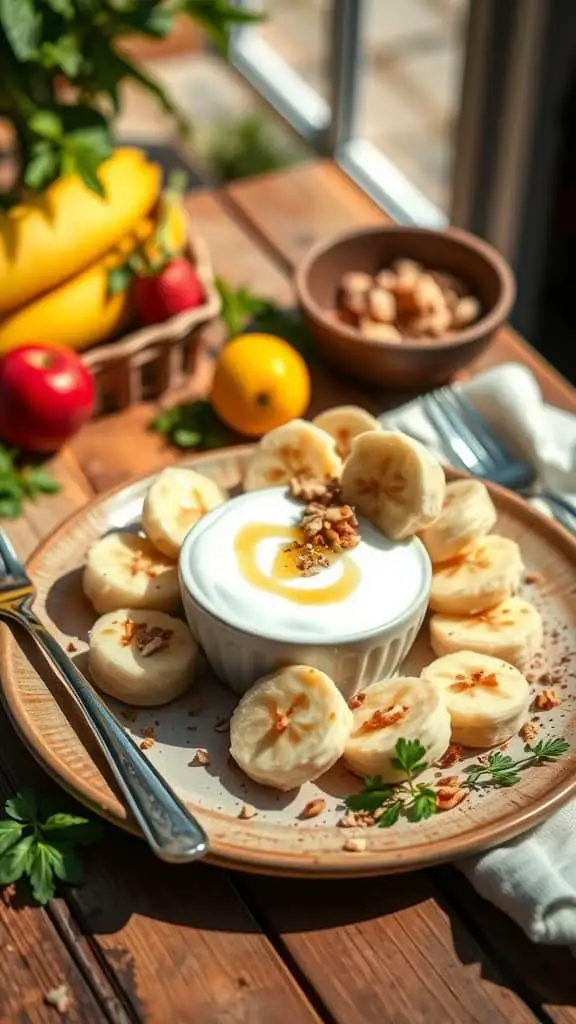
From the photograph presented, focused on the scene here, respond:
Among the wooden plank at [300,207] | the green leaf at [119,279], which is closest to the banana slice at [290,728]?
the green leaf at [119,279]

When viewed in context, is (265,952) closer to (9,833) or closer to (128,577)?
(9,833)

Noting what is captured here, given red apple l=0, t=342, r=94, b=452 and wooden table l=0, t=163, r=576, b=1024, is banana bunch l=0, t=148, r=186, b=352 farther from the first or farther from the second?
wooden table l=0, t=163, r=576, b=1024

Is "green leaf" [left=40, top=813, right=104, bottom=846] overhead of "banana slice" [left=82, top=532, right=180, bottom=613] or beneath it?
beneath

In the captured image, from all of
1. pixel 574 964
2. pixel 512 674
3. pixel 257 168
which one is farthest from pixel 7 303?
pixel 257 168

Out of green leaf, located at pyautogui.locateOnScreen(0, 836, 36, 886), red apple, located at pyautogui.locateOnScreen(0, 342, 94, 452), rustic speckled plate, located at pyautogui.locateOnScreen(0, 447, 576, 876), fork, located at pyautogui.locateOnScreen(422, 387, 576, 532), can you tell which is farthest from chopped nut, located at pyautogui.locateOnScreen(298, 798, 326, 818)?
red apple, located at pyautogui.locateOnScreen(0, 342, 94, 452)

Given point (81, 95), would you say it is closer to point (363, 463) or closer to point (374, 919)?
point (363, 463)

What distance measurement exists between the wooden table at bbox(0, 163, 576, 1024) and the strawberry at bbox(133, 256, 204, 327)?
0.70 m

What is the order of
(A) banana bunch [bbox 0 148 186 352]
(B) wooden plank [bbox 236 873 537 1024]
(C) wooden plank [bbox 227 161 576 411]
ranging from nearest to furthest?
(B) wooden plank [bbox 236 873 537 1024] → (A) banana bunch [bbox 0 148 186 352] → (C) wooden plank [bbox 227 161 576 411]

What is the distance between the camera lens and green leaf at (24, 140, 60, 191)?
5.36 feet

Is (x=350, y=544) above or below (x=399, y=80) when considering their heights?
above

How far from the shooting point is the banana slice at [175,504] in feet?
4.22

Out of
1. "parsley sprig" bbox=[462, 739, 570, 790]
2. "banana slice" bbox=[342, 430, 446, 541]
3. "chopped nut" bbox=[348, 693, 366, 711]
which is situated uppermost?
"banana slice" bbox=[342, 430, 446, 541]

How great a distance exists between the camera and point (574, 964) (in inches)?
41.7

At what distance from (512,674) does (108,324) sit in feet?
2.48
